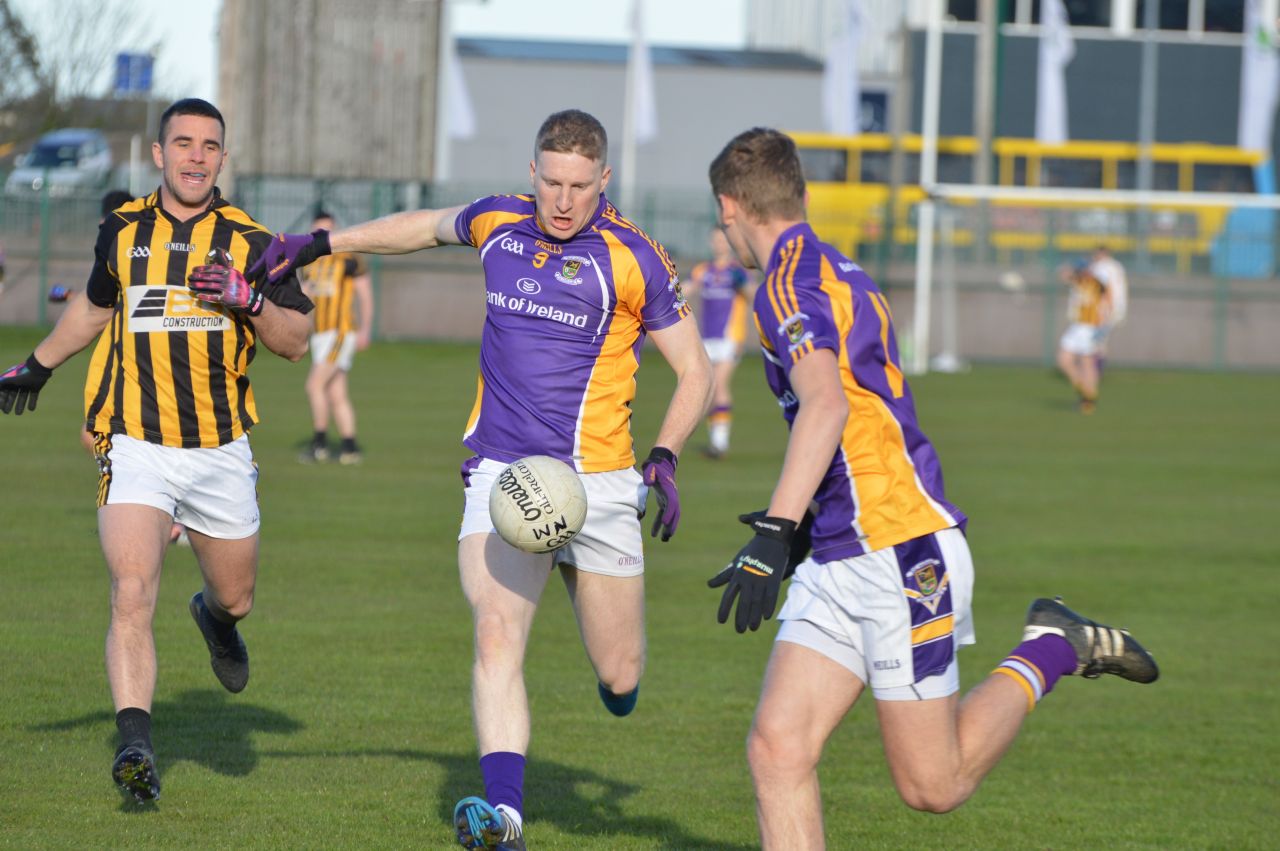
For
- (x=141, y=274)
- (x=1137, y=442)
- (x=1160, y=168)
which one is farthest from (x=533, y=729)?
(x=1160, y=168)

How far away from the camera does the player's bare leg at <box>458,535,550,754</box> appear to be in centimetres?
591

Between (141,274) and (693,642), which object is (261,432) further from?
(141,274)

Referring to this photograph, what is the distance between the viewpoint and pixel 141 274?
6.59m

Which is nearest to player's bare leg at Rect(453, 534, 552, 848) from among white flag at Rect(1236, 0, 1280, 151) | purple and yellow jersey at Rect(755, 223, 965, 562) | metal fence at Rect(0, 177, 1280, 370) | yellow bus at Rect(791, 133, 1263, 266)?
purple and yellow jersey at Rect(755, 223, 965, 562)

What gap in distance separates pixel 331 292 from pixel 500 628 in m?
11.4

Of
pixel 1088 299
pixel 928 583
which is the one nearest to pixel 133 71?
pixel 1088 299

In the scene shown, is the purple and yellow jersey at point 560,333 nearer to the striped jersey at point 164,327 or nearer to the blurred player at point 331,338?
the striped jersey at point 164,327

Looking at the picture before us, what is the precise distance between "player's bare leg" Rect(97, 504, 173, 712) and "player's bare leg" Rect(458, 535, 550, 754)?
1093mm

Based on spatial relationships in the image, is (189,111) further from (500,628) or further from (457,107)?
(457,107)

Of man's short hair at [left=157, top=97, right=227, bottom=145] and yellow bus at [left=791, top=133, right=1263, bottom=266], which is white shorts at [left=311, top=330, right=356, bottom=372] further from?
yellow bus at [left=791, top=133, right=1263, bottom=266]

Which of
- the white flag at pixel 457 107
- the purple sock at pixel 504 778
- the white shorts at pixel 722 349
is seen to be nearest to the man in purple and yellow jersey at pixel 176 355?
the purple sock at pixel 504 778

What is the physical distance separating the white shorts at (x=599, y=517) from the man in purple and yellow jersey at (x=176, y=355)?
3.09ft

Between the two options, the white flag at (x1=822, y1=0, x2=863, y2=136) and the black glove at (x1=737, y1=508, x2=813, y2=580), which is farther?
the white flag at (x1=822, y1=0, x2=863, y2=136)

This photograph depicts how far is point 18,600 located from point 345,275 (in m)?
7.19
